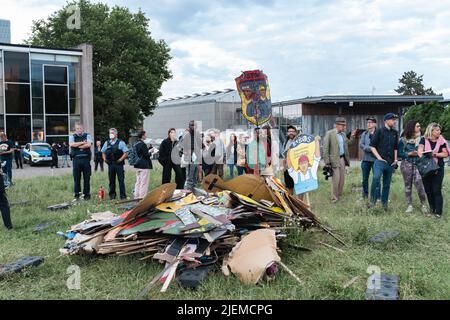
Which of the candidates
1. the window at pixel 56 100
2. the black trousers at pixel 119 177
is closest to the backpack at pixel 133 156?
the black trousers at pixel 119 177

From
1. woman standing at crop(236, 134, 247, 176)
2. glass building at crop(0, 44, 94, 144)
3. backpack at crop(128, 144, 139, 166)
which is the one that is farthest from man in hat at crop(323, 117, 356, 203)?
glass building at crop(0, 44, 94, 144)

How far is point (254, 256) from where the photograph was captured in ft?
16.4

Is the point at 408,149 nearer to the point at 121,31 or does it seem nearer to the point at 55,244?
the point at 55,244

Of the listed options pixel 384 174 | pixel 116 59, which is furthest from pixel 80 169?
pixel 116 59

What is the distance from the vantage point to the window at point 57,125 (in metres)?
31.7

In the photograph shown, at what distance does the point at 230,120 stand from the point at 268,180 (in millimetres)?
32412

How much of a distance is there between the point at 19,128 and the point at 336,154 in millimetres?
26473

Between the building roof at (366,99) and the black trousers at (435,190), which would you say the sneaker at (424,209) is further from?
the building roof at (366,99)

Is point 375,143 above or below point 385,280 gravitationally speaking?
above

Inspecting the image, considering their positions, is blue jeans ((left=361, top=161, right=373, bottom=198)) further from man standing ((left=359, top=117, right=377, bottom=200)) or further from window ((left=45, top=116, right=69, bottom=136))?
window ((left=45, top=116, right=69, bottom=136))

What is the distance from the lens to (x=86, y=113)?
3322 centimetres

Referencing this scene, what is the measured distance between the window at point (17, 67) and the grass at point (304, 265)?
81.4 ft

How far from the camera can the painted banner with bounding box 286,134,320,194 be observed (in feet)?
27.2

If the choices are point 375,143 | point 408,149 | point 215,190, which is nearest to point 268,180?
point 215,190
